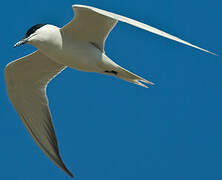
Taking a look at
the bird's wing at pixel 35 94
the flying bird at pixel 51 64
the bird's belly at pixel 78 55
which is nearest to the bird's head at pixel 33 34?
the flying bird at pixel 51 64

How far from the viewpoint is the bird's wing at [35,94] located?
8422 mm

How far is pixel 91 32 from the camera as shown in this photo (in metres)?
7.46

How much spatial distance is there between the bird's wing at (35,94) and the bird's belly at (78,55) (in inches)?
39.3

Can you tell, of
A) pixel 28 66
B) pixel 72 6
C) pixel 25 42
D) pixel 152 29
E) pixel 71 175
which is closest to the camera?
pixel 152 29

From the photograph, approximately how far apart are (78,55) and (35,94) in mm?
1771

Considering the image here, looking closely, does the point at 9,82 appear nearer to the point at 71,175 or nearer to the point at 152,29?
the point at 71,175

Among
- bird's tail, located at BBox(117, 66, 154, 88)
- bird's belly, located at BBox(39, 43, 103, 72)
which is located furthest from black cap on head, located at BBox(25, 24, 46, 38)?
bird's tail, located at BBox(117, 66, 154, 88)

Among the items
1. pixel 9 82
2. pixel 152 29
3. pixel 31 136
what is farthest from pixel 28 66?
pixel 152 29

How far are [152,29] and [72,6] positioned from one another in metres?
1.45

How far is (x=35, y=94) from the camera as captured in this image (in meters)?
8.87

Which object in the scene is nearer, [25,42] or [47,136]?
[25,42]

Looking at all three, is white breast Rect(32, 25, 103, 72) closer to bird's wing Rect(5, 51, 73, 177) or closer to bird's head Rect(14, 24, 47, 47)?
bird's head Rect(14, 24, 47, 47)

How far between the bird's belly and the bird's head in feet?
0.83

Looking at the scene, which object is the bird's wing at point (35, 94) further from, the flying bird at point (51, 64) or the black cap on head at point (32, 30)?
the black cap on head at point (32, 30)
